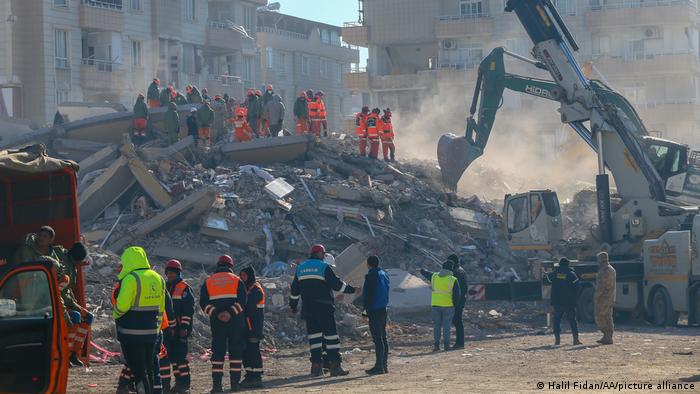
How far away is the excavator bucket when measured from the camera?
3403cm

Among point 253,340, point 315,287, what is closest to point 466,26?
point 315,287

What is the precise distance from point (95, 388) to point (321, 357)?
3022 mm

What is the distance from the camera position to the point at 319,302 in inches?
651

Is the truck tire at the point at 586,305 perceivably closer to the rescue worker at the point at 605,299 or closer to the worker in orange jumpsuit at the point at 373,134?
the rescue worker at the point at 605,299

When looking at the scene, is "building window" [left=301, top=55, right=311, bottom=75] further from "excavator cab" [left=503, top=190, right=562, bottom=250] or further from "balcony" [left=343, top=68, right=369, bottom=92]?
"excavator cab" [left=503, top=190, right=562, bottom=250]

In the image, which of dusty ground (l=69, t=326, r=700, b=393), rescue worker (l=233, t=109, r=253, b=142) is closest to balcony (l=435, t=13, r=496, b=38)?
rescue worker (l=233, t=109, r=253, b=142)

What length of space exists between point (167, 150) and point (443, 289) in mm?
11993

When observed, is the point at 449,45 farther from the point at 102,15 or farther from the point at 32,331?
the point at 32,331

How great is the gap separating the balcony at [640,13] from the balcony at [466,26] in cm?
508

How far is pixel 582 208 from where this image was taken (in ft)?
117

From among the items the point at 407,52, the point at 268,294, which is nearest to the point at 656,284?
the point at 268,294

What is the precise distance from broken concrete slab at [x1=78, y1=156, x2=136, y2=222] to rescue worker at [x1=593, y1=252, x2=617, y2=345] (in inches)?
474

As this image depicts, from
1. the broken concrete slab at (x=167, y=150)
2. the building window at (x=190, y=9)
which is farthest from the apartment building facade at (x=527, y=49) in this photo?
the broken concrete slab at (x=167, y=150)

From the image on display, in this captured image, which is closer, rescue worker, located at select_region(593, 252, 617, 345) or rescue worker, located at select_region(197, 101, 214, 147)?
rescue worker, located at select_region(593, 252, 617, 345)
